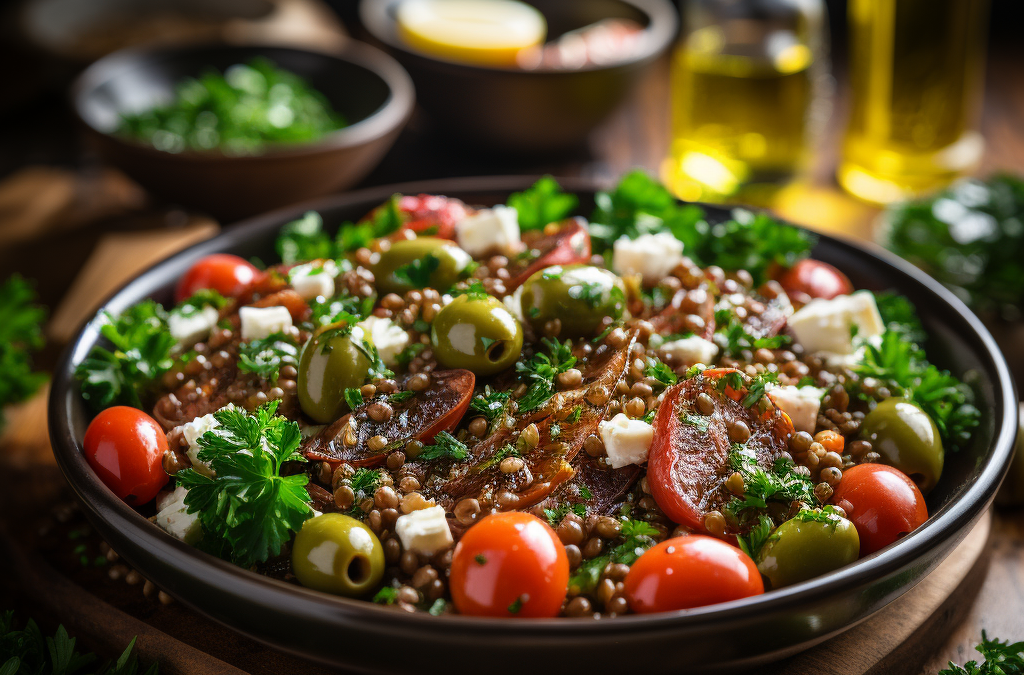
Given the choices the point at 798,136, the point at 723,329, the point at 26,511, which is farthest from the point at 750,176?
the point at 26,511

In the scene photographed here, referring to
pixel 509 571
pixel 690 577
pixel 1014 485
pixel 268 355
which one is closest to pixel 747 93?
pixel 1014 485

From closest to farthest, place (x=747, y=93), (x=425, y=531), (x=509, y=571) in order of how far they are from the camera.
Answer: (x=509, y=571) < (x=425, y=531) < (x=747, y=93)

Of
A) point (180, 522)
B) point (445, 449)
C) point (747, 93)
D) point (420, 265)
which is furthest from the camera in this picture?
point (747, 93)

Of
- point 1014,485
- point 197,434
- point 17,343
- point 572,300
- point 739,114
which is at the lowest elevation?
point 1014,485

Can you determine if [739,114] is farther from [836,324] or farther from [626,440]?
[626,440]

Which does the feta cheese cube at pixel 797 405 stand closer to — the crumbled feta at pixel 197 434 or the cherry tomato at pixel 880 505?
the cherry tomato at pixel 880 505

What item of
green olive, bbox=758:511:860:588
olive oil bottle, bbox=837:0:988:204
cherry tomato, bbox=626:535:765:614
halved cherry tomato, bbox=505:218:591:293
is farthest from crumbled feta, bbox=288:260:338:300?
olive oil bottle, bbox=837:0:988:204
